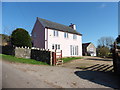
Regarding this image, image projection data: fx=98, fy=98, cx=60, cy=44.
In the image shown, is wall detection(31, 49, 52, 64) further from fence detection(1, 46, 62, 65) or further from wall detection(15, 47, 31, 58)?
wall detection(15, 47, 31, 58)

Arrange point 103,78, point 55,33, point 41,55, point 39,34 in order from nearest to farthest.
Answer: point 103,78, point 41,55, point 39,34, point 55,33

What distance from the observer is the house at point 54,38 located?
19.5 m

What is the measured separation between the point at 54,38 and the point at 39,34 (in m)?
3.30

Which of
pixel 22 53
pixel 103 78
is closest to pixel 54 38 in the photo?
pixel 22 53

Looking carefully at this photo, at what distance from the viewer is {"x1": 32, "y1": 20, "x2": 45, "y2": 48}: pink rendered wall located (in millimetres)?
19750

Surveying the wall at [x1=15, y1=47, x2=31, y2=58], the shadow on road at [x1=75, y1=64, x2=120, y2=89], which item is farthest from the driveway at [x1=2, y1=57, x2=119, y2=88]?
the wall at [x1=15, y1=47, x2=31, y2=58]

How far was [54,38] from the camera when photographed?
20.6 metres

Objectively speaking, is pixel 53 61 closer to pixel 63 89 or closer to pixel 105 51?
pixel 63 89

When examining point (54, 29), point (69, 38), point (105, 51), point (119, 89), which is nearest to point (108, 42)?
point (105, 51)

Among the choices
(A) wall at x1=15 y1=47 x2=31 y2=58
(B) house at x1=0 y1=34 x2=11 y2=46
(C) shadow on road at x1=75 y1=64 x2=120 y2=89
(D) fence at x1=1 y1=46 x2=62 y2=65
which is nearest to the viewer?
(C) shadow on road at x1=75 y1=64 x2=120 y2=89

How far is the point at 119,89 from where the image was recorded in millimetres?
5508

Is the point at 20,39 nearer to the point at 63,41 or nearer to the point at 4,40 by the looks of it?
the point at 63,41

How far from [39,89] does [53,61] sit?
26.1 feet

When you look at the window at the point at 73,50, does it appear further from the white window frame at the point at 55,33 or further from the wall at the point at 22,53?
the wall at the point at 22,53
